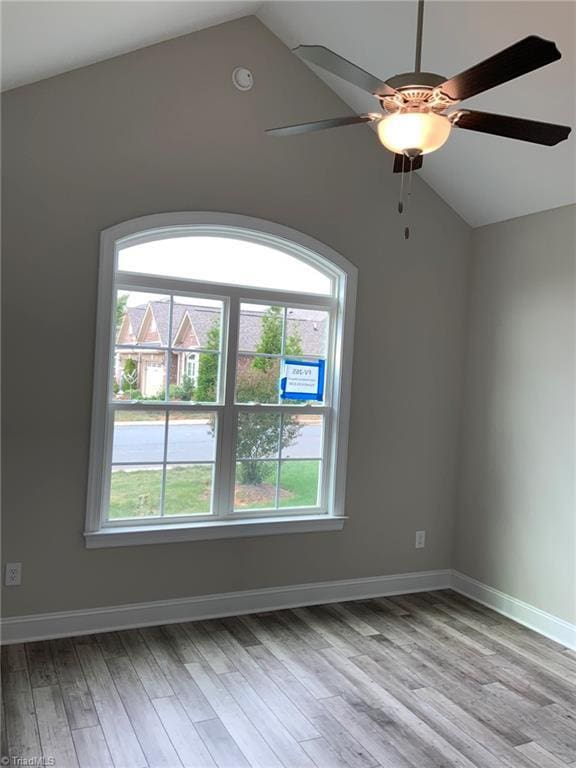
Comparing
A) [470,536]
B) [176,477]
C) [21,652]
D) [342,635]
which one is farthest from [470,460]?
[21,652]

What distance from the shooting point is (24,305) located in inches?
130

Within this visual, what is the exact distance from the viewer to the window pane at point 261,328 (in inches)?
156

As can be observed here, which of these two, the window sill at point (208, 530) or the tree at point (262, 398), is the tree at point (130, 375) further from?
the window sill at point (208, 530)

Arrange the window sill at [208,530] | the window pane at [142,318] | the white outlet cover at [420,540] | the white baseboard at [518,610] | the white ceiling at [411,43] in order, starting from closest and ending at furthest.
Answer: the white ceiling at [411,43]
the window sill at [208,530]
the window pane at [142,318]
the white baseboard at [518,610]
the white outlet cover at [420,540]

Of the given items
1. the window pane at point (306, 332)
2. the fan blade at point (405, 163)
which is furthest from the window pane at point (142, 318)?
the fan blade at point (405, 163)

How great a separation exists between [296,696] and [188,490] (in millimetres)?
1364

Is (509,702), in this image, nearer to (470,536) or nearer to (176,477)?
→ (470,536)

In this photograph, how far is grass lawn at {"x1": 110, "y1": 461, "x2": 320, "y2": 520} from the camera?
145 inches

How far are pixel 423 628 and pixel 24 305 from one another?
9.71 feet

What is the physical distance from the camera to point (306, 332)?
4176mm

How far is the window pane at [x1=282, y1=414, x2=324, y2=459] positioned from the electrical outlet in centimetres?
168

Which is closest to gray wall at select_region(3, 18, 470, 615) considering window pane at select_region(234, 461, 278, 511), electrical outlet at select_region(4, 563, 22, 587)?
electrical outlet at select_region(4, 563, 22, 587)

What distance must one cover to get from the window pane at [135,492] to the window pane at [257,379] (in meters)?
0.71

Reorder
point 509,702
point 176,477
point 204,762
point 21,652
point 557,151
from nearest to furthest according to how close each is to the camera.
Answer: point 204,762, point 509,702, point 21,652, point 557,151, point 176,477
